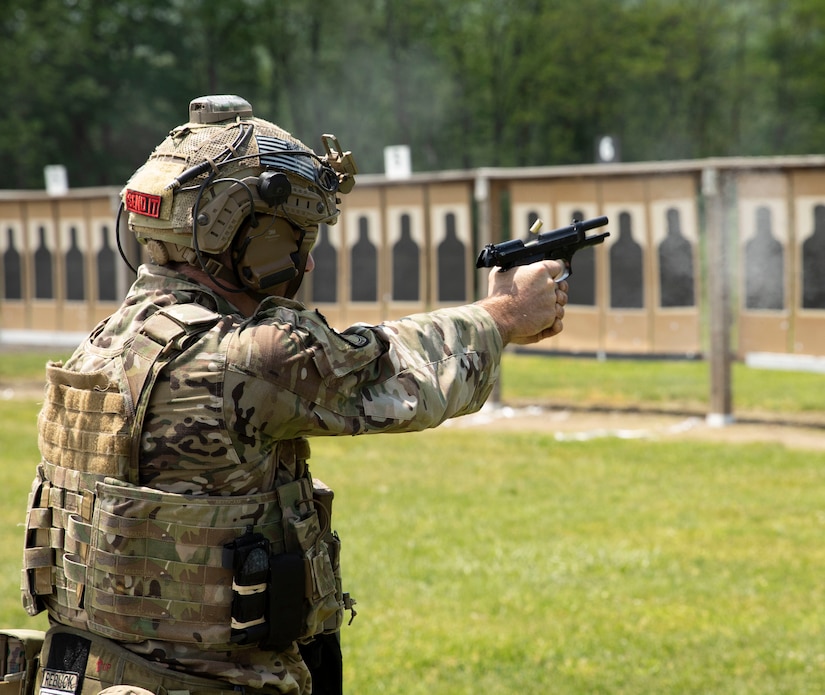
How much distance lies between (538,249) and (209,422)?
0.95 meters

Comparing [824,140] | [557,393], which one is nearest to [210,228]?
[557,393]

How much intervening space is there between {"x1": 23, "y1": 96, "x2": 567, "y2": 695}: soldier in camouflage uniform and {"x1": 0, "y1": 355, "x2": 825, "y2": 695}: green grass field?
215 centimetres

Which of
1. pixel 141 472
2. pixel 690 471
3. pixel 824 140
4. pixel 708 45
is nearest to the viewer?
pixel 141 472

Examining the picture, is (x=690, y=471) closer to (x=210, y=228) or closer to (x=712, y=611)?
(x=712, y=611)

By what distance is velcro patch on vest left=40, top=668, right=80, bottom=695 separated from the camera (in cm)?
240

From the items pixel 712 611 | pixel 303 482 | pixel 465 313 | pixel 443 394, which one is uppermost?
pixel 465 313

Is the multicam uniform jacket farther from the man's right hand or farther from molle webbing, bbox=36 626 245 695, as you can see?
the man's right hand

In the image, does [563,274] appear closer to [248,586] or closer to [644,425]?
[248,586]

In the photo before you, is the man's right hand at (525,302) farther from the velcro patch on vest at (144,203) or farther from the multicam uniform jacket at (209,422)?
the velcro patch on vest at (144,203)

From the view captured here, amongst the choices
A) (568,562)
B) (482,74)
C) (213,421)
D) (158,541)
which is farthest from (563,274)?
(482,74)

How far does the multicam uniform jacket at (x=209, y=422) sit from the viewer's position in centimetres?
227

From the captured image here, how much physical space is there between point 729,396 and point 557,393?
9.53ft

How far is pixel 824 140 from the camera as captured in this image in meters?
29.5

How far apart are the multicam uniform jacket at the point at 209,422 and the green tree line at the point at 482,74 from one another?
2752 cm
